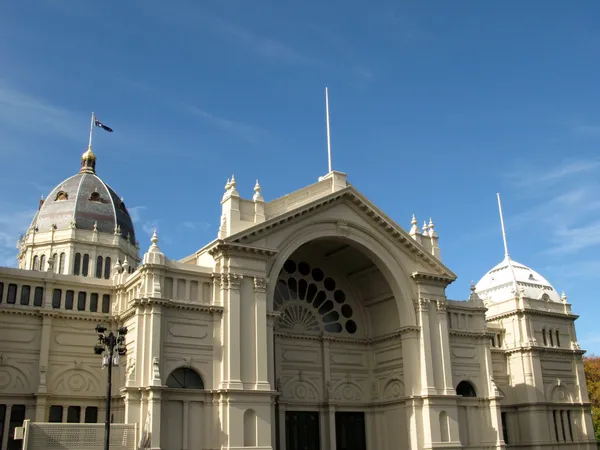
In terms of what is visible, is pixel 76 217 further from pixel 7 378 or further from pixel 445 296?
pixel 445 296

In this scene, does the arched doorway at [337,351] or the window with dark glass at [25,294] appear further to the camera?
the arched doorway at [337,351]

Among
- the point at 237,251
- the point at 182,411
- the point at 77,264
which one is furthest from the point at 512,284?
the point at 77,264

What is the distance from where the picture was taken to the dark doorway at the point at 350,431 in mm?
44625

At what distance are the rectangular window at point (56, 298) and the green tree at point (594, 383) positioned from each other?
5158cm

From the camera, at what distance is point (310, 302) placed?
46.7 m

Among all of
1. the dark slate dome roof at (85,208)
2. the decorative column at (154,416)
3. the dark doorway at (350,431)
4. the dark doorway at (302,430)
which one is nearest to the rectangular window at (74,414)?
the decorative column at (154,416)

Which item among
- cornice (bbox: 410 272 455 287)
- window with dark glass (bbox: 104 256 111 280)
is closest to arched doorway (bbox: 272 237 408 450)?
cornice (bbox: 410 272 455 287)

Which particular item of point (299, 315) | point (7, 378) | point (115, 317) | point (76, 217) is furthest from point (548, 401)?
point (76, 217)

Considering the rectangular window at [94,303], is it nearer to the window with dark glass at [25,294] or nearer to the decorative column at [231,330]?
the window with dark glass at [25,294]

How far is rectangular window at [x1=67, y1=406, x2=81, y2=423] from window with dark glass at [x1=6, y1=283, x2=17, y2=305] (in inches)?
282

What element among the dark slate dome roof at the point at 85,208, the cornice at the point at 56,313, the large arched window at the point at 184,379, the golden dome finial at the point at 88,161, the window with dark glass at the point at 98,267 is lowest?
the large arched window at the point at 184,379

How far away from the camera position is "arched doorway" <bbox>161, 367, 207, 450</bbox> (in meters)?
34.8

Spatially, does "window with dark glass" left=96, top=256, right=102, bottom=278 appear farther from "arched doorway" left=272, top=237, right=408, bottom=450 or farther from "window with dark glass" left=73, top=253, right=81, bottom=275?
"arched doorway" left=272, top=237, right=408, bottom=450

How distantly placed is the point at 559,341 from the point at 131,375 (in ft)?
129
